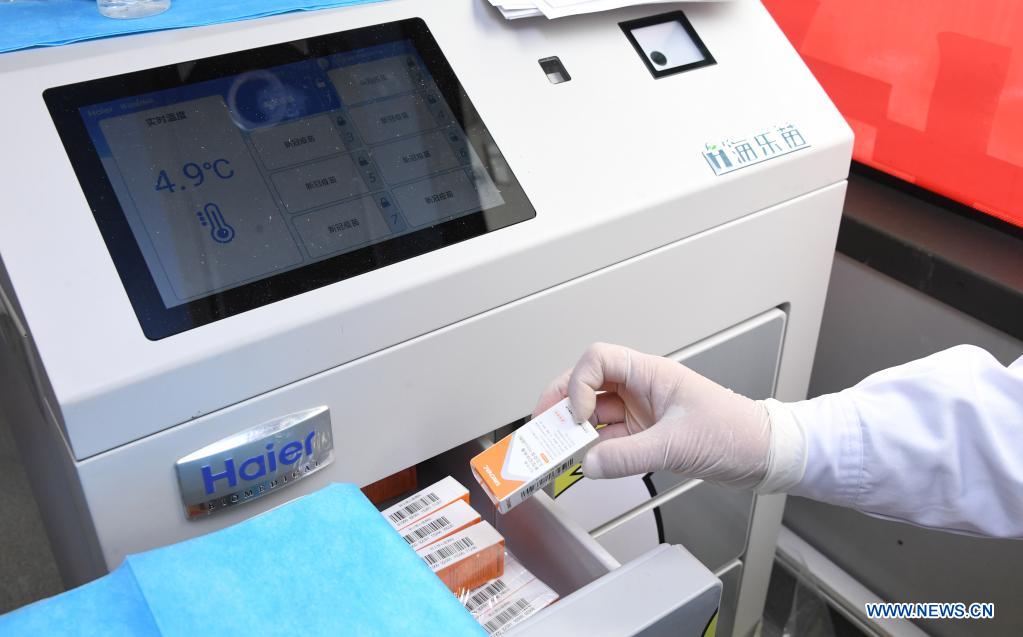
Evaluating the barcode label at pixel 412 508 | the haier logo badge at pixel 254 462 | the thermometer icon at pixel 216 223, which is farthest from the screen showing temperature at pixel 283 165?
the barcode label at pixel 412 508

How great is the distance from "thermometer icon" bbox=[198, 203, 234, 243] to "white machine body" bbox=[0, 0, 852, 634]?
72 millimetres

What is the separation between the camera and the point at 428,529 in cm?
75

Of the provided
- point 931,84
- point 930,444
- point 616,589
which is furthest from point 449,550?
point 931,84

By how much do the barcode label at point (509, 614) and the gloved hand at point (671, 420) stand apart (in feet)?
0.42

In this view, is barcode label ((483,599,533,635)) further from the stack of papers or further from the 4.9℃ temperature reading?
the stack of papers

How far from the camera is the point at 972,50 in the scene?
1.17m

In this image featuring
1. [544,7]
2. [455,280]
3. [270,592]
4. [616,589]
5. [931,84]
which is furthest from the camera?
[931,84]

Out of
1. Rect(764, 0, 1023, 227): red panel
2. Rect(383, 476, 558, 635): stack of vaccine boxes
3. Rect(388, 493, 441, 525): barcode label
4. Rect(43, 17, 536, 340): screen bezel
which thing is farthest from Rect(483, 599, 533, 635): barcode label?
Rect(764, 0, 1023, 227): red panel

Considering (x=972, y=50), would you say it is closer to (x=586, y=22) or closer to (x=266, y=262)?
(x=586, y=22)

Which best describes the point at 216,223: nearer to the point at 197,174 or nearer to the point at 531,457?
the point at 197,174

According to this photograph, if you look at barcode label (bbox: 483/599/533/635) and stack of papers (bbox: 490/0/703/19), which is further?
stack of papers (bbox: 490/0/703/19)

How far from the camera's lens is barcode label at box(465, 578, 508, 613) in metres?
0.75

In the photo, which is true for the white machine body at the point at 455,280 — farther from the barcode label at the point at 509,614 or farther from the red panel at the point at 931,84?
the red panel at the point at 931,84

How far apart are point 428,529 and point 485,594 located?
7 cm
